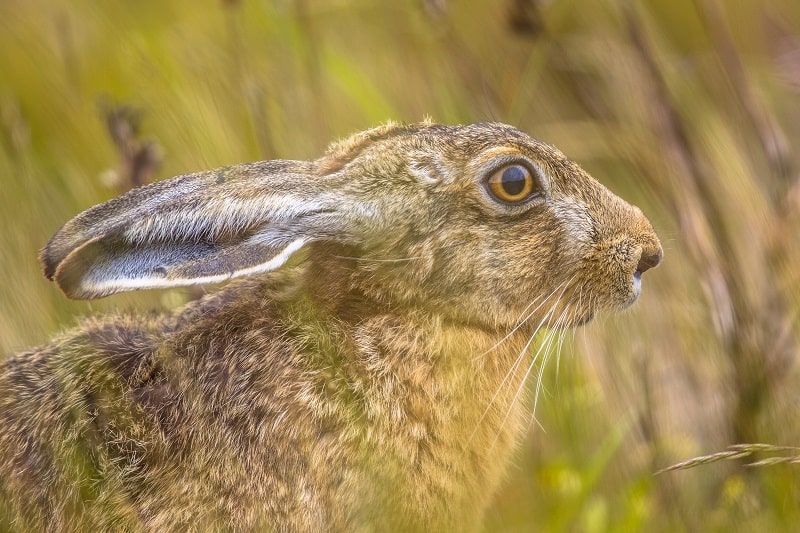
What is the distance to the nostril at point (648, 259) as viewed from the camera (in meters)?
4.84

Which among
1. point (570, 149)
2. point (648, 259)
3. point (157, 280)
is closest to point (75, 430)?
point (157, 280)

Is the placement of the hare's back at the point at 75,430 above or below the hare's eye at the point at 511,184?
below

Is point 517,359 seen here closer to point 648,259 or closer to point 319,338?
point 648,259

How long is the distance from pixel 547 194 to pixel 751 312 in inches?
51.8

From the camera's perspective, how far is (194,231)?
170 inches

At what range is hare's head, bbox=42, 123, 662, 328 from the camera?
4.32 m

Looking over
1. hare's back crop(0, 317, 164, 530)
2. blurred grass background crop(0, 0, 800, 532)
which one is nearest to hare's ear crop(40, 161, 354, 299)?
hare's back crop(0, 317, 164, 530)

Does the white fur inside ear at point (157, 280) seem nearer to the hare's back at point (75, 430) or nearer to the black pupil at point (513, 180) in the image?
the hare's back at point (75, 430)

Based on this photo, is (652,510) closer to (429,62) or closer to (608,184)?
(608,184)

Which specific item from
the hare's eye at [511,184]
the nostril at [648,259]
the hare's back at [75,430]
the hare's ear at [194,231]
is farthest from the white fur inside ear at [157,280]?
the nostril at [648,259]

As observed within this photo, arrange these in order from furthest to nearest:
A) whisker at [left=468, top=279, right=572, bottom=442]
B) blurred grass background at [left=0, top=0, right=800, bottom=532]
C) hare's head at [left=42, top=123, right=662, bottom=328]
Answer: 1. blurred grass background at [left=0, top=0, right=800, bottom=532]
2. whisker at [left=468, top=279, right=572, bottom=442]
3. hare's head at [left=42, top=123, right=662, bottom=328]

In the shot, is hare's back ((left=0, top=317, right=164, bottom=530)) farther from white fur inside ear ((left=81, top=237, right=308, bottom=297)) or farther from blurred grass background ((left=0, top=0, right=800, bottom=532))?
blurred grass background ((left=0, top=0, right=800, bottom=532))

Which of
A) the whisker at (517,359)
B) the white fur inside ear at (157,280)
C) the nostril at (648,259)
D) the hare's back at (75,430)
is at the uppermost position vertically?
the white fur inside ear at (157,280)

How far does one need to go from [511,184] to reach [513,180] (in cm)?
2
